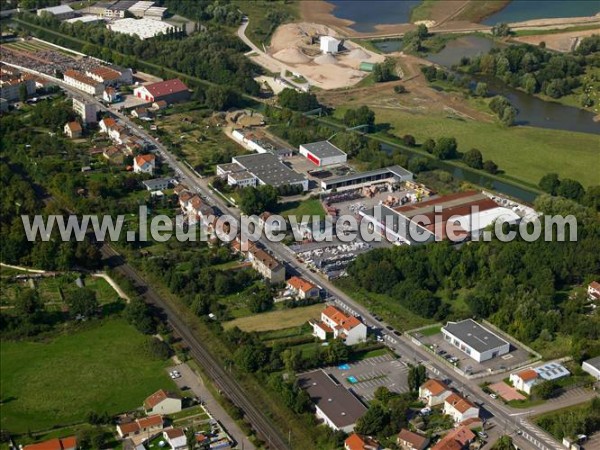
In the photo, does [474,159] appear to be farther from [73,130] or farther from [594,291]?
[73,130]

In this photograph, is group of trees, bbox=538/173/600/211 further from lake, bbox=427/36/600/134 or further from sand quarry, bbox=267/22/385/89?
sand quarry, bbox=267/22/385/89

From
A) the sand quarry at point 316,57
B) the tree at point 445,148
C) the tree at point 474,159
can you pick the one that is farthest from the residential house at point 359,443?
the sand quarry at point 316,57

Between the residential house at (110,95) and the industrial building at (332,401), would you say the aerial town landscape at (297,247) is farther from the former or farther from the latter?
the residential house at (110,95)

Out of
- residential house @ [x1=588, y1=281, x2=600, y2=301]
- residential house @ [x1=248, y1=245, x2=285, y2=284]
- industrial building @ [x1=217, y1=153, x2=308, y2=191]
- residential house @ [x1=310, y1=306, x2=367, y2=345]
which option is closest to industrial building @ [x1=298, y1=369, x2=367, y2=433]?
residential house @ [x1=310, y1=306, x2=367, y2=345]

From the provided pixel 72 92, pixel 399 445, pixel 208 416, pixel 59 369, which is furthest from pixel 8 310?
pixel 72 92

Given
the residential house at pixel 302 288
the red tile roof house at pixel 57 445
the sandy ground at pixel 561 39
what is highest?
the sandy ground at pixel 561 39

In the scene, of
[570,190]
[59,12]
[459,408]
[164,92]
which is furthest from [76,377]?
[59,12]
